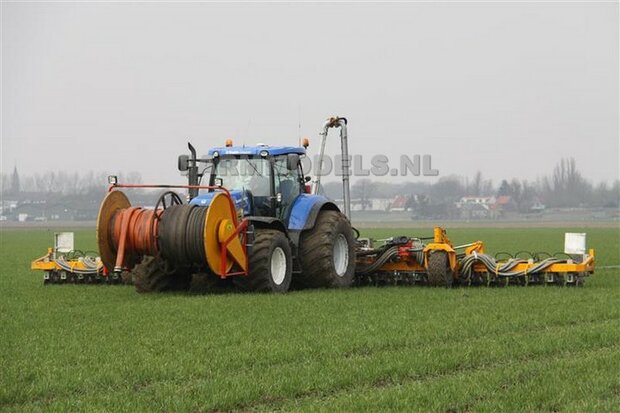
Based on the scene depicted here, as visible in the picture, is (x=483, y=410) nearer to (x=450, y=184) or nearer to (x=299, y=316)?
(x=299, y=316)

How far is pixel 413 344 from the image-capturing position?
34.1ft

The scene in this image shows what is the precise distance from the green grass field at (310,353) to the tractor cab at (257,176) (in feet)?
6.94

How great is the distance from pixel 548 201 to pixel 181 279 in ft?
478

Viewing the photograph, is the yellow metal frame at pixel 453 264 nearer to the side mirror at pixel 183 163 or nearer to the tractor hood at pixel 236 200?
the tractor hood at pixel 236 200

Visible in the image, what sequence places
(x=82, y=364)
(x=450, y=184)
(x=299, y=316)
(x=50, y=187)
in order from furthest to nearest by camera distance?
1. (x=450, y=184)
2. (x=50, y=187)
3. (x=299, y=316)
4. (x=82, y=364)

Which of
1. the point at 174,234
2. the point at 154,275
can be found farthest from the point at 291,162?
the point at 154,275

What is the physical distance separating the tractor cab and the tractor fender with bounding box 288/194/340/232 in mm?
113

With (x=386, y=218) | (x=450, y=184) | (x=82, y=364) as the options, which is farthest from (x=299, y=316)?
(x=450, y=184)

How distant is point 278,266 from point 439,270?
3.15 meters

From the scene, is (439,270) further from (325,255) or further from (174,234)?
(174,234)

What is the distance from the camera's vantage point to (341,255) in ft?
59.9

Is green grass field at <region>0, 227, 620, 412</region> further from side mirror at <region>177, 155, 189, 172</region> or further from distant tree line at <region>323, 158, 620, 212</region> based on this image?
distant tree line at <region>323, 158, 620, 212</region>

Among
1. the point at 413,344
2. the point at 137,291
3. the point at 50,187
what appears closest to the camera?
the point at 413,344

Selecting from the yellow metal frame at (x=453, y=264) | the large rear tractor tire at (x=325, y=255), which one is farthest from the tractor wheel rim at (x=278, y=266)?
the yellow metal frame at (x=453, y=264)
